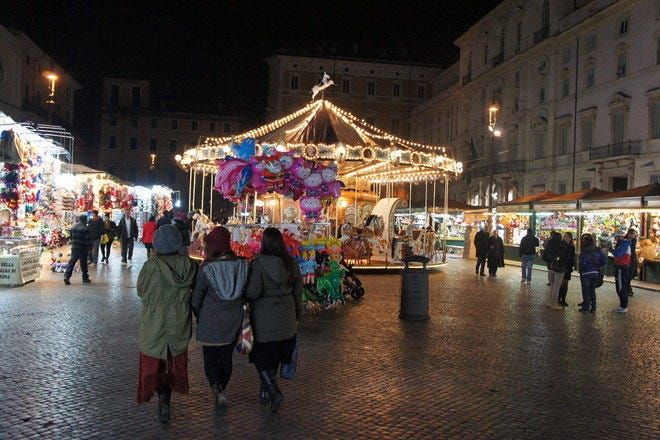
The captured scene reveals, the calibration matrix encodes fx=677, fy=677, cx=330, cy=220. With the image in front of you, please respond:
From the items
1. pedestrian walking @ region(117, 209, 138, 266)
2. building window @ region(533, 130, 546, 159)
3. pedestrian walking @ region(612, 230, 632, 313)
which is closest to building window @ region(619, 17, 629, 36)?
building window @ region(533, 130, 546, 159)

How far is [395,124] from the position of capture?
218 ft

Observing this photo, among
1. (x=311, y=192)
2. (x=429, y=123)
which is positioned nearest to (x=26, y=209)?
(x=311, y=192)

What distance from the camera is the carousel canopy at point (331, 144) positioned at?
20.2 meters

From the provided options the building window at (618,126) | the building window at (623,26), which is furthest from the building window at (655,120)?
the building window at (623,26)

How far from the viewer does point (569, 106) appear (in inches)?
1543

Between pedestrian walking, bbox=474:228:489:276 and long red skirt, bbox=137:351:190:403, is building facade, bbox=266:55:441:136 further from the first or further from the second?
long red skirt, bbox=137:351:190:403

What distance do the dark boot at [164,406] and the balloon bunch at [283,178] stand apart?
330 inches

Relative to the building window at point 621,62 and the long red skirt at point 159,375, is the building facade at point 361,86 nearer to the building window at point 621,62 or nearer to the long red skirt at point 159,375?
the building window at point 621,62

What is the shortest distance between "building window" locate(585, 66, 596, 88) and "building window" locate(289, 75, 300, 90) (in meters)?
33.5

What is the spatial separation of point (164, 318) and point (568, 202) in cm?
2079

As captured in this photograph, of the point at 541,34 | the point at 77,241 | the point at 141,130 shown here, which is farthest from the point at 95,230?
the point at 141,130

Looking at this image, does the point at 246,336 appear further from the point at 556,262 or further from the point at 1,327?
the point at 556,262

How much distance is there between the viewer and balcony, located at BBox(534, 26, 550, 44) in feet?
136

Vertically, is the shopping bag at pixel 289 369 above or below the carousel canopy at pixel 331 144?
below
